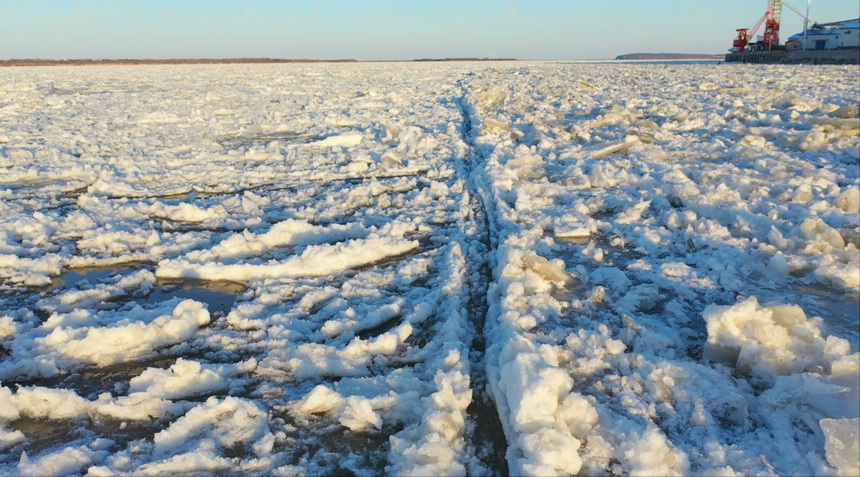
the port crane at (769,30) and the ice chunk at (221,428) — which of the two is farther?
the port crane at (769,30)

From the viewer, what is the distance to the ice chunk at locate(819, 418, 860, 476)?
1245 millimetres

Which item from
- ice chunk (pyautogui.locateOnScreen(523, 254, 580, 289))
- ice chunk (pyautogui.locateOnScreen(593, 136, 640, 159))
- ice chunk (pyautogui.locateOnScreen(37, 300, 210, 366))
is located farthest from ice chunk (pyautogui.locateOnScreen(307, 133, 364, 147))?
ice chunk (pyautogui.locateOnScreen(37, 300, 210, 366))

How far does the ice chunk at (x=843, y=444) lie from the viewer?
49.0 inches

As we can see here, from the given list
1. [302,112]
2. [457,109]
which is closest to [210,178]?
[302,112]

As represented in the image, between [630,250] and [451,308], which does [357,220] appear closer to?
[451,308]

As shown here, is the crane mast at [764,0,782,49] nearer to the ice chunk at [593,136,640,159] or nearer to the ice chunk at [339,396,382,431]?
the ice chunk at [593,136,640,159]

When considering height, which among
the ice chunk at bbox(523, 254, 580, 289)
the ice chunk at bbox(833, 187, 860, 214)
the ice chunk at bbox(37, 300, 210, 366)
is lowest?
the ice chunk at bbox(37, 300, 210, 366)

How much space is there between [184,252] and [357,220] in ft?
3.70

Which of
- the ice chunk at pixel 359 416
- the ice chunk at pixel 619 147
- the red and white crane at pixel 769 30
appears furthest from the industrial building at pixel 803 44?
the ice chunk at pixel 359 416

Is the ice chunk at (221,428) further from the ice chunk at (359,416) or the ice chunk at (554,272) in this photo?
the ice chunk at (554,272)

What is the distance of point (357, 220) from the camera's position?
11.8 ft

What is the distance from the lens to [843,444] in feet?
4.17

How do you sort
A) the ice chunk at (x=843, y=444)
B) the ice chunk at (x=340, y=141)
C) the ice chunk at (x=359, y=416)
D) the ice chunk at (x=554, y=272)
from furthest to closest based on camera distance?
the ice chunk at (x=340, y=141), the ice chunk at (x=554, y=272), the ice chunk at (x=359, y=416), the ice chunk at (x=843, y=444)

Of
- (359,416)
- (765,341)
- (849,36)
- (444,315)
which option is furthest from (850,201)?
(849,36)
